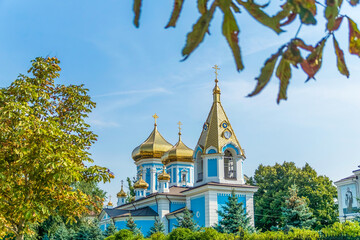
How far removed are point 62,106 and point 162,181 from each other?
771 inches

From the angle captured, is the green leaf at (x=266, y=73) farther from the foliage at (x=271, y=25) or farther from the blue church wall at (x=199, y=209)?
the blue church wall at (x=199, y=209)

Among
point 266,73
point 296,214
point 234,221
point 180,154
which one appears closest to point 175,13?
point 266,73

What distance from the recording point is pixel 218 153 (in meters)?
24.6

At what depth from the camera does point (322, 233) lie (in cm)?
1125

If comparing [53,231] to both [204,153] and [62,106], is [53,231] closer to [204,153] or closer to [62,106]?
[204,153]

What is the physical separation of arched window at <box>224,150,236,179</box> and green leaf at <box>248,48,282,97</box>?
78.5 feet

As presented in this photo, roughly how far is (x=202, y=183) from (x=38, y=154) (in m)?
17.0

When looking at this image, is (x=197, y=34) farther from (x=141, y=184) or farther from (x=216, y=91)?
(x=141, y=184)

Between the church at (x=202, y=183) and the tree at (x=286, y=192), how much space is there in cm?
668

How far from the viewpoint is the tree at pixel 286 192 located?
108 feet

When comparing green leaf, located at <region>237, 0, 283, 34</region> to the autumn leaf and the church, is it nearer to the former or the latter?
the autumn leaf

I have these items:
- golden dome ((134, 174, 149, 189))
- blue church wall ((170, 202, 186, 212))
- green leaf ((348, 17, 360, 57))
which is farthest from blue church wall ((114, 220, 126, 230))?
green leaf ((348, 17, 360, 57))

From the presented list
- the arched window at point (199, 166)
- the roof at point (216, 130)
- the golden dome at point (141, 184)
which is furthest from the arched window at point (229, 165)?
the golden dome at point (141, 184)

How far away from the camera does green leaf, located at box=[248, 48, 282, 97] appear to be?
4.89 feet
